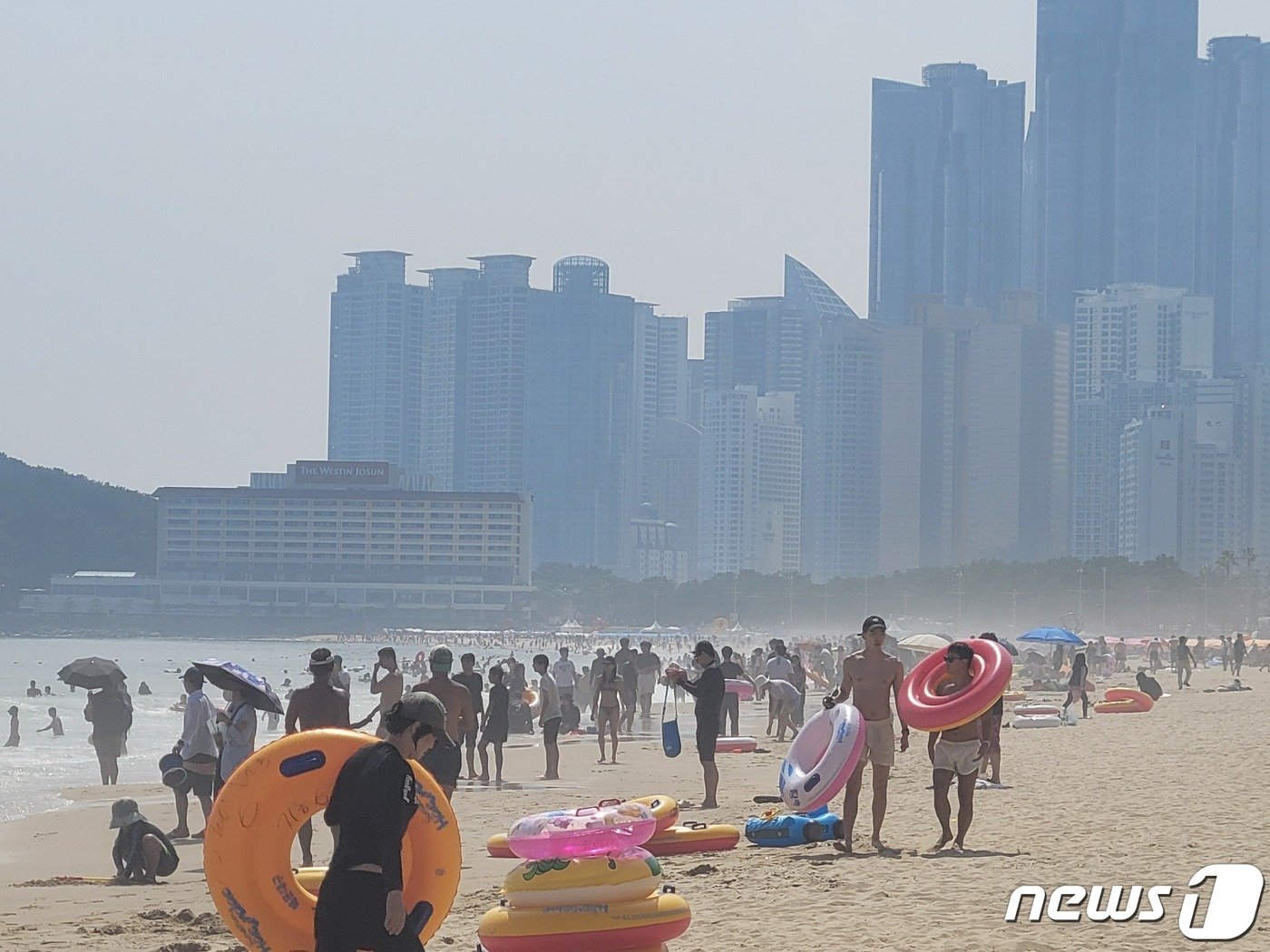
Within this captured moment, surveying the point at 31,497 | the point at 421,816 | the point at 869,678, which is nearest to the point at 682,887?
the point at 869,678

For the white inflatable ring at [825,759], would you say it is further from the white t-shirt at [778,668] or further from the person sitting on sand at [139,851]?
the white t-shirt at [778,668]

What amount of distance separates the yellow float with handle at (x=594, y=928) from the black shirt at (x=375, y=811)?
1661 mm

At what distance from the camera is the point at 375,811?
217 inches

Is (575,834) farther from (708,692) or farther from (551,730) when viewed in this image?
(551,730)

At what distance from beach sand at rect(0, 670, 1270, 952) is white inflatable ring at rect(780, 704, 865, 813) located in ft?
1.13

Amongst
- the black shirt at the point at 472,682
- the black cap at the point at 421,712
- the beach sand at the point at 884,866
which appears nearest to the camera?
the black cap at the point at 421,712

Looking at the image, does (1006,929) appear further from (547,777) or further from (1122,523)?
(1122,523)

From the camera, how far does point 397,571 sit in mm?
175875

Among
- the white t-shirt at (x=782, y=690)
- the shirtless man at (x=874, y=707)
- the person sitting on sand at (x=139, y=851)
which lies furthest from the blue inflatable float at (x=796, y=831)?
the white t-shirt at (x=782, y=690)

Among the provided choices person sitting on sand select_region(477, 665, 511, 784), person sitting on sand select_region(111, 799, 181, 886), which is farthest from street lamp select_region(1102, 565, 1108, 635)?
person sitting on sand select_region(111, 799, 181, 886)

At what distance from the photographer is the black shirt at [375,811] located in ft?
18.1

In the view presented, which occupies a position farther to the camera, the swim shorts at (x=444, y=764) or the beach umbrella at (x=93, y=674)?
the beach umbrella at (x=93, y=674)

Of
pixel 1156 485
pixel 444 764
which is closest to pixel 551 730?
pixel 444 764

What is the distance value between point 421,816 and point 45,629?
555 ft
